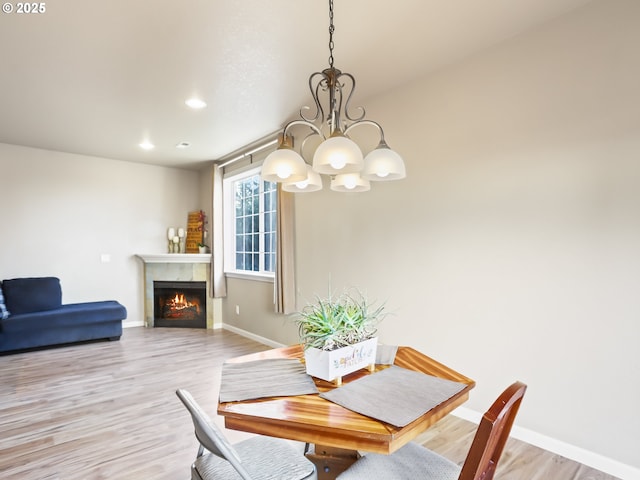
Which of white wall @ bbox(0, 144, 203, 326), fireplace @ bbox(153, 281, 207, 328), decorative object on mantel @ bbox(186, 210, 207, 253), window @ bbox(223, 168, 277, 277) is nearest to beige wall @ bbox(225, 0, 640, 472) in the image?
window @ bbox(223, 168, 277, 277)

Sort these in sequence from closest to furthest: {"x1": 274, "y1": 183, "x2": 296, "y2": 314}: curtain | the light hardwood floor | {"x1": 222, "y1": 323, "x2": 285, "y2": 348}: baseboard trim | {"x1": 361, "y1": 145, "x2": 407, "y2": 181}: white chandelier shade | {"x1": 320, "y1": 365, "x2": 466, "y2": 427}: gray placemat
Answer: {"x1": 320, "y1": 365, "x2": 466, "y2": 427}: gray placemat, {"x1": 361, "y1": 145, "x2": 407, "y2": 181}: white chandelier shade, the light hardwood floor, {"x1": 274, "y1": 183, "x2": 296, "y2": 314}: curtain, {"x1": 222, "y1": 323, "x2": 285, "y2": 348}: baseboard trim

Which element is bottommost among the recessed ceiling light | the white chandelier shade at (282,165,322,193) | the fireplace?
the fireplace

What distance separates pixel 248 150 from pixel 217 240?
150cm

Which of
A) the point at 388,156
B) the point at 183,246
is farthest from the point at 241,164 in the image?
the point at 388,156

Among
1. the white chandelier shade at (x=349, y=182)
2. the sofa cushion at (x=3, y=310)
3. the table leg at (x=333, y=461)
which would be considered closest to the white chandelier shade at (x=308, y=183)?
the white chandelier shade at (x=349, y=182)

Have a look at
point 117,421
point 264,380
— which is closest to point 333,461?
point 264,380

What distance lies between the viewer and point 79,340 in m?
4.83

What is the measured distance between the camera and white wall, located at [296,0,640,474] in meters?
1.99

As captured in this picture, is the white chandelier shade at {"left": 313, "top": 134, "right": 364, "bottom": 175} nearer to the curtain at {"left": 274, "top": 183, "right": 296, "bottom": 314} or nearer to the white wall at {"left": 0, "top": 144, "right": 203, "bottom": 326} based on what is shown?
the curtain at {"left": 274, "top": 183, "right": 296, "bottom": 314}

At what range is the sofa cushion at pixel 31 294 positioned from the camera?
4651 mm

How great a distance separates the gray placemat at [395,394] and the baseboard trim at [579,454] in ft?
4.34

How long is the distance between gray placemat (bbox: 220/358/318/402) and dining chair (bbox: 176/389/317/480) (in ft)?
0.44

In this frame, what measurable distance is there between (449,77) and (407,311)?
185cm

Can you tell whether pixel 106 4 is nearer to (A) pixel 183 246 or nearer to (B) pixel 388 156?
(B) pixel 388 156
